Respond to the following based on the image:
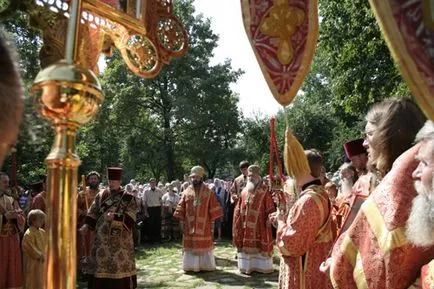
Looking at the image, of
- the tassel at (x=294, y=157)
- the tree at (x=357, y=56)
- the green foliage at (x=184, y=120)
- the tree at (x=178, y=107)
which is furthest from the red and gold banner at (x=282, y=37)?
the tree at (x=178, y=107)

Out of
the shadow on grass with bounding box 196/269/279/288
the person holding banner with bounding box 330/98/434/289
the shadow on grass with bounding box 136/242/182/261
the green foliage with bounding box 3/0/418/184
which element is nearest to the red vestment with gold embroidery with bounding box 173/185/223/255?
the shadow on grass with bounding box 196/269/279/288

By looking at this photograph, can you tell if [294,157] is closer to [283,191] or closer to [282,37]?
[282,37]

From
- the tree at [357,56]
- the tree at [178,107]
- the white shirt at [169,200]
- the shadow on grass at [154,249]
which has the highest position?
the tree at [178,107]

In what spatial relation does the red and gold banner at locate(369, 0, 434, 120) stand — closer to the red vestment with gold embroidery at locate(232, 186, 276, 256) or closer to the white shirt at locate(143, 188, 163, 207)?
the red vestment with gold embroidery at locate(232, 186, 276, 256)

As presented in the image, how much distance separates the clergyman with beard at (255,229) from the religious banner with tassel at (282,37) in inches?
263

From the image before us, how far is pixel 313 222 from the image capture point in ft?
12.8

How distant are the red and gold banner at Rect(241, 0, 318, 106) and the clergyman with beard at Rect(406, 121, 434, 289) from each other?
124 centimetres

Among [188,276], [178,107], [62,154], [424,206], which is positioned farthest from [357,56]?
[178,107]

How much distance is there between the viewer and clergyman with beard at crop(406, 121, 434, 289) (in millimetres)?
1974

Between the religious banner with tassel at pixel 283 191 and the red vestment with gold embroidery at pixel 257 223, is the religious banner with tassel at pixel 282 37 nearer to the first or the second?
the religious banner with tassel at pixel 283 191

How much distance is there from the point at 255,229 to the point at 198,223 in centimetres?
119

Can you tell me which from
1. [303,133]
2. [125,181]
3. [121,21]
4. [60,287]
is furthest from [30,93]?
[125,181]

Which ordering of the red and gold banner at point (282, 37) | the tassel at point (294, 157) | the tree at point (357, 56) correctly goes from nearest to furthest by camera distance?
the red and gold banner at point (282, 37), the tassel at point (294, 157), the tree at point (357, 56)

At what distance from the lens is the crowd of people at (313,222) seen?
2096 mm
